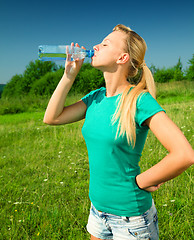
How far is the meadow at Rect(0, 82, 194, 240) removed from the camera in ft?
8.90

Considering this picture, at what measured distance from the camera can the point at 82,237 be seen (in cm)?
261

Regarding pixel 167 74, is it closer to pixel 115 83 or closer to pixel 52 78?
pixel 52 78

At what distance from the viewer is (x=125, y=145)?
1483mm

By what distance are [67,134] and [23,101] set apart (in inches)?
640

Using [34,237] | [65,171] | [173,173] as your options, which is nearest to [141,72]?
[173,173]

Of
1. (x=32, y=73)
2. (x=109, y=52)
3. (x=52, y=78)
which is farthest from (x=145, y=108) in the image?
(x=32, y=73)

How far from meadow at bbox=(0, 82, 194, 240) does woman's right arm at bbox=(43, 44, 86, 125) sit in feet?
4.87

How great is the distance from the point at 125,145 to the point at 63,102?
651mm

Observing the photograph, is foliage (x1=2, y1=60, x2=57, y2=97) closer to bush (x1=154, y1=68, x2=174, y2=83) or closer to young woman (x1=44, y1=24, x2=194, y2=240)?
bush (x1=154, y1=68, x2=174, y2=83)

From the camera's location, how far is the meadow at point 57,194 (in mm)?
2713

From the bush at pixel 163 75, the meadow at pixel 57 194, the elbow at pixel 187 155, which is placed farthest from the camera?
the bush at pixel 163 75

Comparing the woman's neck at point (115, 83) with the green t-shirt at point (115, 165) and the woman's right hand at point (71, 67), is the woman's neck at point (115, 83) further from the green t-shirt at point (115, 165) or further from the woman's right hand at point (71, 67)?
the woman's right hand at point (71, 67)

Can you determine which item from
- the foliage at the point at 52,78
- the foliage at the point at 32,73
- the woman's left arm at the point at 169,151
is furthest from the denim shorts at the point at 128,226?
the foliage at the point at 32,73

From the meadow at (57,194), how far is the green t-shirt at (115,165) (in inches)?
51.9
